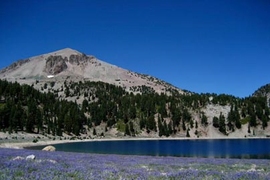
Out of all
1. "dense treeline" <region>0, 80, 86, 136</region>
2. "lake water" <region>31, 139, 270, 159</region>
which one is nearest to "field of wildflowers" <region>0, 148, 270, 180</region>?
"lake water" <region>31, 139, 270, 159</region>

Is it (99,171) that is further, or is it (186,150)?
(186,150)

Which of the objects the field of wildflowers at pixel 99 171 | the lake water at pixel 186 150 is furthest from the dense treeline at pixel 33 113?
the field of wildflowers at pixel 99 171

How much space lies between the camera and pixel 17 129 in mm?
136125

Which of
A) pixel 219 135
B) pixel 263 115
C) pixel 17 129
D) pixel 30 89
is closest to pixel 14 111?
pixel 17 129

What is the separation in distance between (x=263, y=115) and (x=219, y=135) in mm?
32980

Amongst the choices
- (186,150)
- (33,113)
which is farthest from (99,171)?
(33,113)

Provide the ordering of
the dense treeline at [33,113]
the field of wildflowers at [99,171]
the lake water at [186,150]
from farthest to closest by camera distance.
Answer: the dense treeline at [33,113] → the lake water at [186,150] → the field of wildflowers at [99,171]

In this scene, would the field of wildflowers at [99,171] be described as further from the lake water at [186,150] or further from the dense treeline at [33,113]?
the dense treeline at [33,113]

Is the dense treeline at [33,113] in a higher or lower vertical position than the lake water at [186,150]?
higher

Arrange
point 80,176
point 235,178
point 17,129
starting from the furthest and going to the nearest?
point 17,129
point 235,178
point 80,176

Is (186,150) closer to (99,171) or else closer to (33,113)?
(99,171)

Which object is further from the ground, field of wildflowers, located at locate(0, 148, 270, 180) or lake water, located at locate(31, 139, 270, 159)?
field of wildflowers, located at locate(0, 148, 270, 180)

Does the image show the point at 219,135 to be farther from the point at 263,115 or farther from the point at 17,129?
the point at 17,129

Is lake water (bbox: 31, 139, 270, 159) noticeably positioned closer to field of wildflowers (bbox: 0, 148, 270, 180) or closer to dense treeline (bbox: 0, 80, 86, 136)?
field of wildflowers (bbox: 0, 148, 270, 180)
